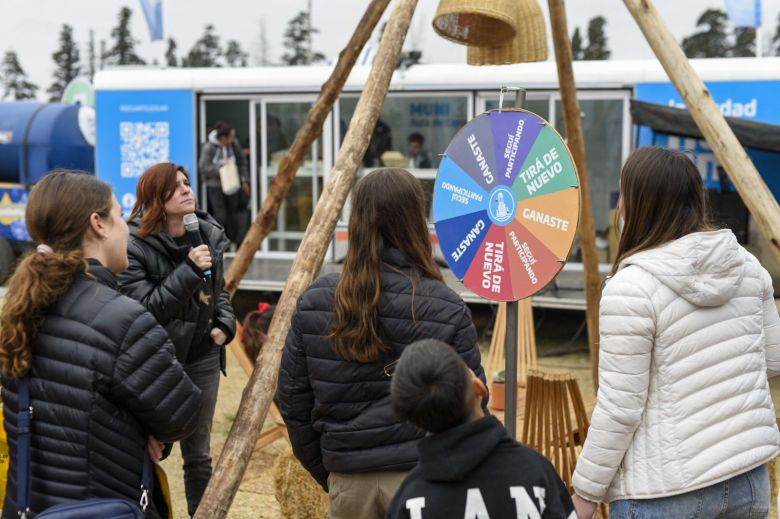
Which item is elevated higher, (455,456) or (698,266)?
(698,266)

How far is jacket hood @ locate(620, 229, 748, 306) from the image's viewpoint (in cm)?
221

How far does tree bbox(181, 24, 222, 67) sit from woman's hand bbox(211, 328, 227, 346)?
3120cm

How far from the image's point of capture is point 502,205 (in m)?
3.21

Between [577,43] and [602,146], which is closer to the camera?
[602,146]

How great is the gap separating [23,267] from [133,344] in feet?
1.14

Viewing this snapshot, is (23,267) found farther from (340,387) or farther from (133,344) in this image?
(340,387)

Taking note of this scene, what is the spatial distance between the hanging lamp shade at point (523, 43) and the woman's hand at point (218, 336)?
204cm

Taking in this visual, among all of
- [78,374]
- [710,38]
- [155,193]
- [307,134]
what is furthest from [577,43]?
[78,374]

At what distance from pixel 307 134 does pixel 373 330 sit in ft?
8.03

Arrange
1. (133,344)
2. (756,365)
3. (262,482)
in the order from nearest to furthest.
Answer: (133,344) → (756,365) → (262,482)

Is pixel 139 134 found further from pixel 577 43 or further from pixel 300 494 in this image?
pixel 577 43

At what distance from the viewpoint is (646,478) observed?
87.6 inches

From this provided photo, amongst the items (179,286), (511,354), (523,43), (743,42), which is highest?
(743,42)

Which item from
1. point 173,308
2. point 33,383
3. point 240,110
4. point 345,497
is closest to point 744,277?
point 345,497
